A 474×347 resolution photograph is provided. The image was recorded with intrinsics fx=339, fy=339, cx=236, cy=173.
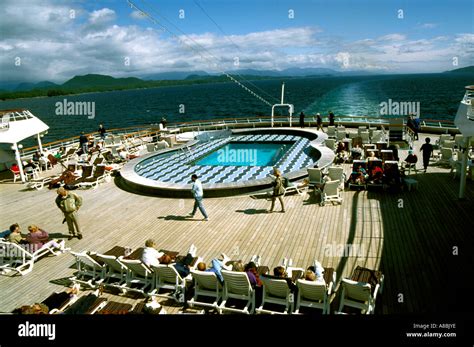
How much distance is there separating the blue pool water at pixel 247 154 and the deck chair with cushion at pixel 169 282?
34.2 ft

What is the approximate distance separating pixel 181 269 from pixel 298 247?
2675 millimetres

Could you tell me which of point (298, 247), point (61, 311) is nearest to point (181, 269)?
point (61, 311)

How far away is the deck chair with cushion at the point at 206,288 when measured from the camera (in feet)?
18.3

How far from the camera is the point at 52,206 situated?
37.1 feet

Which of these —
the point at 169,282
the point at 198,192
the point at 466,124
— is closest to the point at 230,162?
the point at 198,192

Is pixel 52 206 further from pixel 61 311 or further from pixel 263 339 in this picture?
pixel 263 339

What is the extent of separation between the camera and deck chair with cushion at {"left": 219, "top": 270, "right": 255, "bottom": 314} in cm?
539

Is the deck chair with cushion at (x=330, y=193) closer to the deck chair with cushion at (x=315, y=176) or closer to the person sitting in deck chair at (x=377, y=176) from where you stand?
the deck chair with cushion at (x=315, y=176)

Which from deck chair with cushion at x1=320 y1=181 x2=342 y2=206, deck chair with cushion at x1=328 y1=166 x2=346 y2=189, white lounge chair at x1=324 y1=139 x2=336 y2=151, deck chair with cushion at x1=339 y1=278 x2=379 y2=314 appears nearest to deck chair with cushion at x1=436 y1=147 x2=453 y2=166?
white lounge chair at x1=324 y1=139 x2=336 y2=151

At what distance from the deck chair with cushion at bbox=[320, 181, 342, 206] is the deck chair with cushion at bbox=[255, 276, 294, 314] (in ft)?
15.9

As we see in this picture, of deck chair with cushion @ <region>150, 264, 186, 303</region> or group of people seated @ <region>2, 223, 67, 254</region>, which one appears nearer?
deck chair with cushion @ <region>150, 264, 186, 303</region>

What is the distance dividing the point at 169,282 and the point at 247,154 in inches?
520

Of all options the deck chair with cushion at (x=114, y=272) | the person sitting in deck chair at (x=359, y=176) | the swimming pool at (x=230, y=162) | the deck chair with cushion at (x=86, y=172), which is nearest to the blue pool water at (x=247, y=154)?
the swimming pool at (x=230, y=162)

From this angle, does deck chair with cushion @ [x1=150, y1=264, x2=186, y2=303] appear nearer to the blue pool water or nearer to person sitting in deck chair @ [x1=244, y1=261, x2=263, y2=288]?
person sitting in deck chair @ [x1=244, y1=261, x2=263, y2=288]
